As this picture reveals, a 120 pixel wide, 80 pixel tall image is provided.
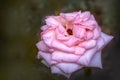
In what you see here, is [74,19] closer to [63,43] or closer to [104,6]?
[63,43]

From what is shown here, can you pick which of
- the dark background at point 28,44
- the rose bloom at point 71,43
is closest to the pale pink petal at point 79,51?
the rose bloom at point 71,43

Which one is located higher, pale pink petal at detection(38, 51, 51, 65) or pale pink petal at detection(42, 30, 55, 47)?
pale pink petal at detection(42, 30, 55, 47)

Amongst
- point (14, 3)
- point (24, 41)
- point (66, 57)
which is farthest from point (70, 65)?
point (14, 3)

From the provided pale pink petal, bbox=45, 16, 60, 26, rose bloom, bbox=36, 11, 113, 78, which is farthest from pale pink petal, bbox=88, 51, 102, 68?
pale pink petal, bbox=45, 16, 60, 26

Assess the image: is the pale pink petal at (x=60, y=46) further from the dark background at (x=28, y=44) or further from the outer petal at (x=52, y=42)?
the dark background at (x=28, y=44)

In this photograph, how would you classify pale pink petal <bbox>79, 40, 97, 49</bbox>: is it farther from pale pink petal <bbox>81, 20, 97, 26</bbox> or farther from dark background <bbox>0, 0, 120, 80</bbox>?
dark background <bbox>0, 0, 120, 80</bbox>

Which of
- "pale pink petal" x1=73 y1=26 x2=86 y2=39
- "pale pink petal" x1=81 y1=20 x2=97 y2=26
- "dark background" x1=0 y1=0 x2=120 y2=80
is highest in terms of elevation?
"pale pink petal" x1=81 y1=20 x2=97 y2=26
